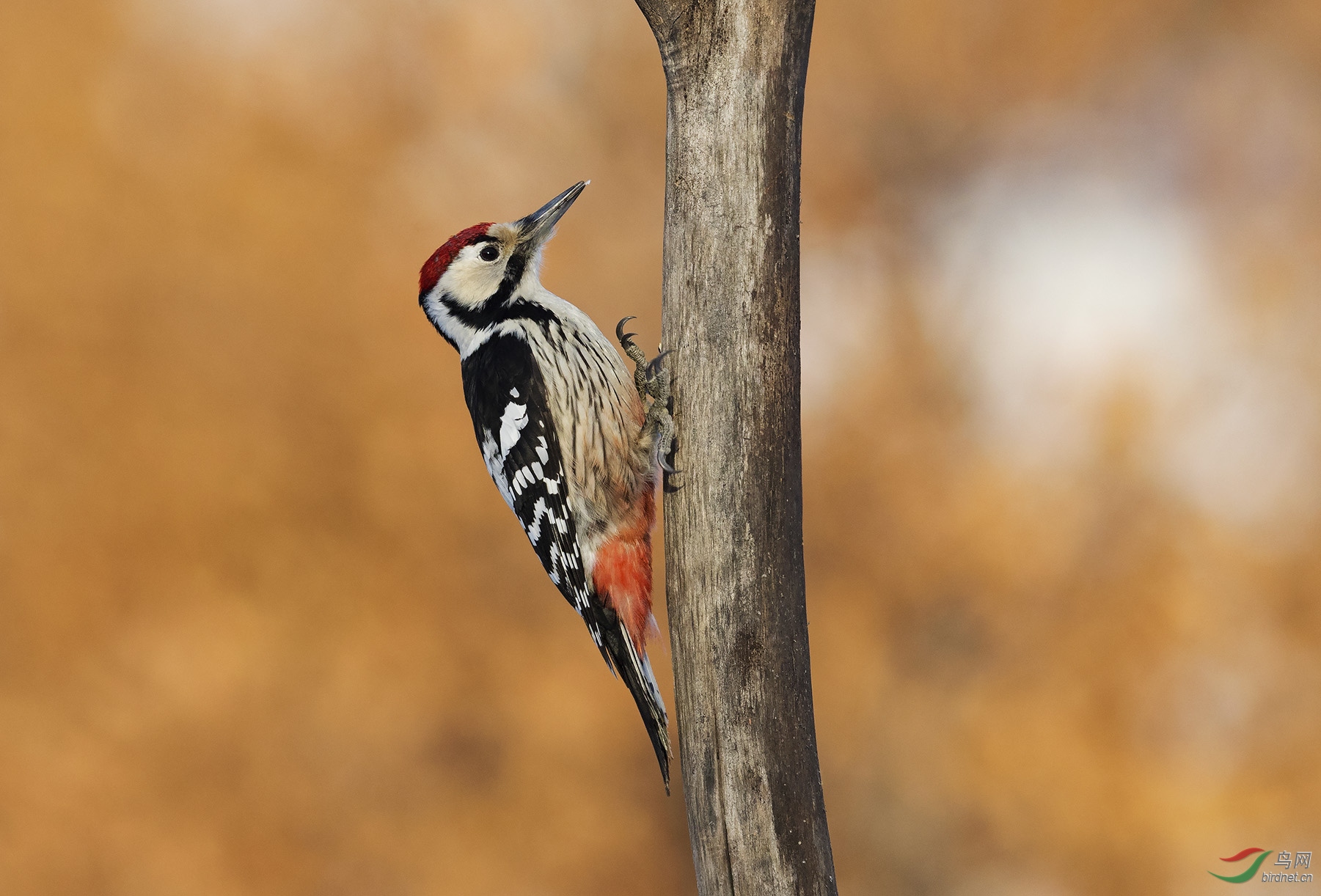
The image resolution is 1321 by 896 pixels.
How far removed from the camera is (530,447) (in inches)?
66.2

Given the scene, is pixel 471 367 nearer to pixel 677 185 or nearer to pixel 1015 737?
pixel 677 185

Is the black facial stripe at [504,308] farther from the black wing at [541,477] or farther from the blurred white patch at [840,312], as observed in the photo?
the blurred white patch at [840,312]

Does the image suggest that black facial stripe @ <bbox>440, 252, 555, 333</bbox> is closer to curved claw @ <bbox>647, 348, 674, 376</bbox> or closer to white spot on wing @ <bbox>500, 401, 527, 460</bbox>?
white spot on wing @ <bbox>500, 401, 527, 460</bbox>

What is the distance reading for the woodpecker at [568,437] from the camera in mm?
1610

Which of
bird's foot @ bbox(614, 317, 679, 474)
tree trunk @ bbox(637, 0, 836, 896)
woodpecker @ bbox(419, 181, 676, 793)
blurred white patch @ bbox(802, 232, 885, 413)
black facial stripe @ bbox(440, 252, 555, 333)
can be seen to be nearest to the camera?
tree trunk @ bbox(637, 0, 836, 896)

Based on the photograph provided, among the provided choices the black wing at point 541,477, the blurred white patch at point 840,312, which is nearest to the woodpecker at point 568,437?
the black wing at point 541,477

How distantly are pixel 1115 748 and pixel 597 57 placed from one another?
8.06ft

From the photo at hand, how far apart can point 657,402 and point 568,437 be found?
0.29 m

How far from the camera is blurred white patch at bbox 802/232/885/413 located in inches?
103

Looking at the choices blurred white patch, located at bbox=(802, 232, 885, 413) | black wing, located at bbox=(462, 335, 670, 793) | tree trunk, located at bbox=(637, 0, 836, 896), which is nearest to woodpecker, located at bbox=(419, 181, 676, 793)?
black wing, located at bbox=(462, 335, 670, 793)

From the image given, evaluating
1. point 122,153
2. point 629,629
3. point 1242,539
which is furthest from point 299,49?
point 1242,539

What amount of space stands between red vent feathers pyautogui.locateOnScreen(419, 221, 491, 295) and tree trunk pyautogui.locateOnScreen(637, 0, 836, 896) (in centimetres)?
60

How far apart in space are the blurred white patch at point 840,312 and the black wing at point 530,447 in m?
1.13

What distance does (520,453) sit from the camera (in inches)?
66.7
